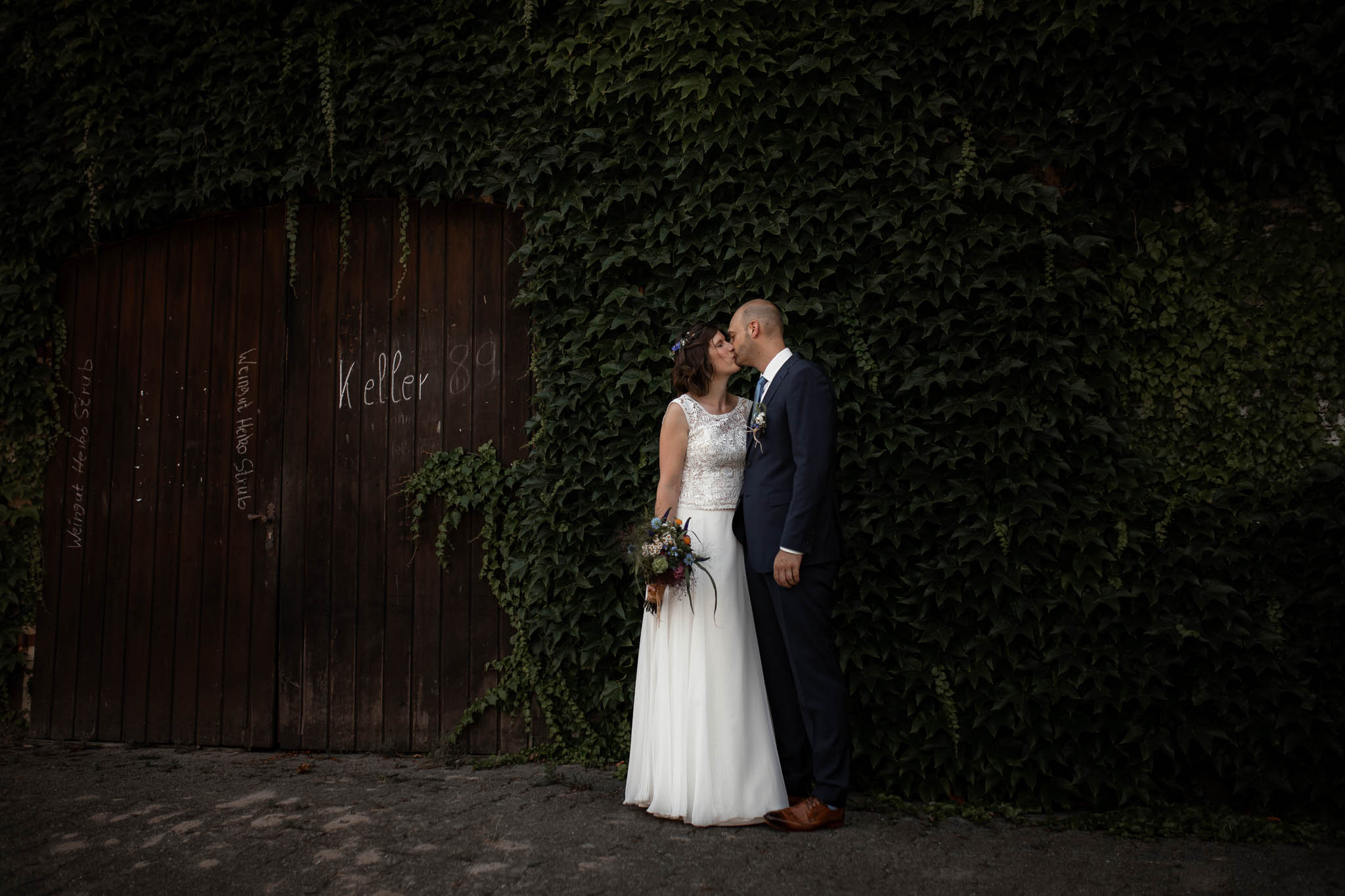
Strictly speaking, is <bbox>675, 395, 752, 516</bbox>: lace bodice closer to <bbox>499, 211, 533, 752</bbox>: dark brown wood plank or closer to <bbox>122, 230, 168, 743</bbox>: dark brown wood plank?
<bbox>499, 211, 533, 752</bbox>: dark brown wood plank

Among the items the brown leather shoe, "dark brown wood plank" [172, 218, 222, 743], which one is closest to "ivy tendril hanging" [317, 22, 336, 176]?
"dark brown wood plank" [172, 218, 222, 743]

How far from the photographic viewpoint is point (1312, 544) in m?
3.70

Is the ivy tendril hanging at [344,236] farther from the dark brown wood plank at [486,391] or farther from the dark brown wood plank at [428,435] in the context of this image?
the dark brown wood plank at [486,391]

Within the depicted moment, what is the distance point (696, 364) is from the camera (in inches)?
150

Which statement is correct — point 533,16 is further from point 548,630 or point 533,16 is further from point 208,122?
point 548,630

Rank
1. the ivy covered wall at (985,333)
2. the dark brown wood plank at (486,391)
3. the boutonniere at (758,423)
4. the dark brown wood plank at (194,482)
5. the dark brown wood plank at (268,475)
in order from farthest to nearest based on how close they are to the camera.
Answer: the dark brown wood plank at (194,482)
the dark brown wood plank at (268,475)
the dark brown wood plank at (486,391)
the ivy covered wall at (985,333)
the boutonniere at (758,423)

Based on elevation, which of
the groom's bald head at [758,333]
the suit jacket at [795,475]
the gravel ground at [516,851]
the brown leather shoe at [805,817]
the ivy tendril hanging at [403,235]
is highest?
the ivy tendril hanging at [403,235]

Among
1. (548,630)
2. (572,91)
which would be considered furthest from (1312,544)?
(572,91)

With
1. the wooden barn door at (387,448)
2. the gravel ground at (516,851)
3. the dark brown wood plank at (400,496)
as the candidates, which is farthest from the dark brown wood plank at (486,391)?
the gravel ground at (516,851)

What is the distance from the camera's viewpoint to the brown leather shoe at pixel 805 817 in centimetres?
334

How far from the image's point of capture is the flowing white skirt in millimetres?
3434

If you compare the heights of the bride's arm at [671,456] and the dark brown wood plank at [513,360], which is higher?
the dark brown wood plank at [513,360]

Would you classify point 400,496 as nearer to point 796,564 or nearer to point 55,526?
point 55,526

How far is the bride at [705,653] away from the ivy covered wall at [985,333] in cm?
59
